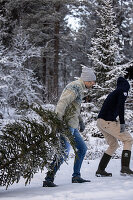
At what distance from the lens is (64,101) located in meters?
5.07

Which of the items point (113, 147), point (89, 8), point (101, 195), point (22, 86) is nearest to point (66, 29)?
point (89, 8)

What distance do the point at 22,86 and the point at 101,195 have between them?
15298 mm

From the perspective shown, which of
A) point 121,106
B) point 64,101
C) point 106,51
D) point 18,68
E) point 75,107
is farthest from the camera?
point 18,68

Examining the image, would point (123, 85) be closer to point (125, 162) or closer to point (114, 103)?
point (114, 103)

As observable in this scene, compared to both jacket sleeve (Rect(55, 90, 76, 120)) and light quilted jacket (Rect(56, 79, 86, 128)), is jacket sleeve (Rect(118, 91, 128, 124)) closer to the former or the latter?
light quilted jacket (Rect(56, 79, 86, 128))

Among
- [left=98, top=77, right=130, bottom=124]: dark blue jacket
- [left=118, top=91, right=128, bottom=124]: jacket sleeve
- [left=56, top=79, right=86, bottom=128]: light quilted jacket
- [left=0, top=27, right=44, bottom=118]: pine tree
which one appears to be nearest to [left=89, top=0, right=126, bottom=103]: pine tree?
[left=0, top=27, right=44, bottom=118]: pine tree

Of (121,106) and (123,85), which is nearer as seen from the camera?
(121,106)

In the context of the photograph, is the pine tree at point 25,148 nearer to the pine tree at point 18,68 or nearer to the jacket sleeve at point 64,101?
the jacket sleeve at point 64,101

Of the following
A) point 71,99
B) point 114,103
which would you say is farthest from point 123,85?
point 71,99

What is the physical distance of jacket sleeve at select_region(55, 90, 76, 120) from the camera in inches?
193

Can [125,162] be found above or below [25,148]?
below

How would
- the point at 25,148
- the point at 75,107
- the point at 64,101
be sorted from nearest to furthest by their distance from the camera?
the point at 25,148 < the point at 64,101 < the point at 75,107

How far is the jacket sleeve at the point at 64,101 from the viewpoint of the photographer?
490 centimetres

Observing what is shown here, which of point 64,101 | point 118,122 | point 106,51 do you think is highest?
point 106,51
